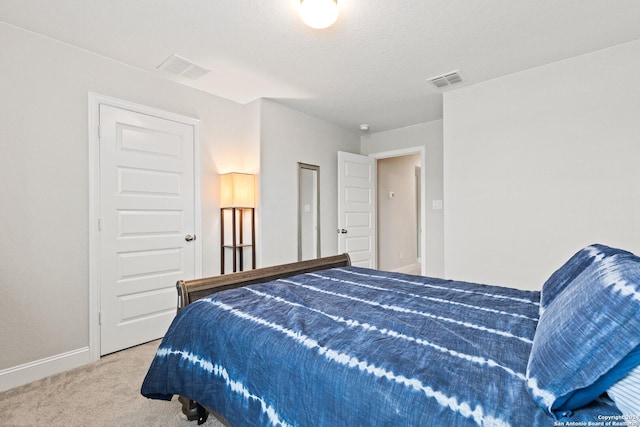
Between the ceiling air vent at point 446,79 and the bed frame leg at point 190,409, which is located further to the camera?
the ceiling air vent at point 446,79

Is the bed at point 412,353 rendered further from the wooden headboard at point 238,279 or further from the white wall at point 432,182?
the white wall at point 432,182

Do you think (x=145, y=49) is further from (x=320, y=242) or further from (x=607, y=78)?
(x=607, y=78)

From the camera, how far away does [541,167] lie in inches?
111

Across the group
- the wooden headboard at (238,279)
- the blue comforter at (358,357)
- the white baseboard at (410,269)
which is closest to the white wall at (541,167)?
the blue comforter at (358,357)

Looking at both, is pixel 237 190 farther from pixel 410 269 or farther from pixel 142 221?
pixel 410 269

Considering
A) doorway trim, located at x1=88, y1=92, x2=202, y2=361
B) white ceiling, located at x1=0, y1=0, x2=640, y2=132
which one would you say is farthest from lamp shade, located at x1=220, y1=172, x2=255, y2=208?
doorway trim, located at x1=88, y1=92, x2=202, y2=361

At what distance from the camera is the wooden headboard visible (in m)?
1.72

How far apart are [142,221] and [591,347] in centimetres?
313

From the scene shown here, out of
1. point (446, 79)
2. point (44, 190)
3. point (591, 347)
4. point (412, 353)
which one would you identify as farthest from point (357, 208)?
point (591, 347)

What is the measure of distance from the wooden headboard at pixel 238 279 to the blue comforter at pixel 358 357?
0.16 m

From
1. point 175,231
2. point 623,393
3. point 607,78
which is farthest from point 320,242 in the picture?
point 623,393

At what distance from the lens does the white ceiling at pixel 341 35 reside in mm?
2016

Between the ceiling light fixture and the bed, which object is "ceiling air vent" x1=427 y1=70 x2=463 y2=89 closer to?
the ceiling light fixture

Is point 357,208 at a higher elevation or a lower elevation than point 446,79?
lower
